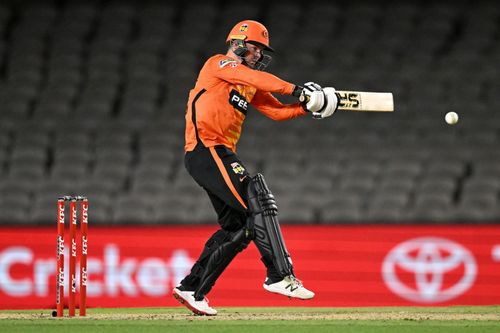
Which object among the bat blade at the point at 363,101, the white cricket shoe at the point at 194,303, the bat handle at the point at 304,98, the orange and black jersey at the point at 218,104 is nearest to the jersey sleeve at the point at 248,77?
the orange and black jersey at the point at 218,104

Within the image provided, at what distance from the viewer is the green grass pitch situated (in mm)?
5562

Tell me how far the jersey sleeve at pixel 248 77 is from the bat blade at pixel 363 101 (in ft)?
1.28

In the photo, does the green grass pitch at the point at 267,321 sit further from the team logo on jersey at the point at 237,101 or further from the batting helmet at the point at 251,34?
the batting helmet at the point at 251,34

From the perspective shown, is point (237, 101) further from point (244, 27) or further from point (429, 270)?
point (429, 270)

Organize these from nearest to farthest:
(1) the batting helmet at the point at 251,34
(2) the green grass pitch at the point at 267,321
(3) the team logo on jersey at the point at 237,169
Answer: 1. (2) the green grass pitch at the point at 267,321
2. (3) the team logo on jersey at the point at 237,169
3. (1) the batting helmet at the point at 251,34

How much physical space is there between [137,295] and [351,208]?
262 cm

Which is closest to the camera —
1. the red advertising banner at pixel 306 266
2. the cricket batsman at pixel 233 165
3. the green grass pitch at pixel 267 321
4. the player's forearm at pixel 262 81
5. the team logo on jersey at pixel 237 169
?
the green grass pitch at pixel 267 321

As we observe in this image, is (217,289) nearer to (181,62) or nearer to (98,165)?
(98,165)

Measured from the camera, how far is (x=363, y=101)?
625cm

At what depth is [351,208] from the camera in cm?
1009

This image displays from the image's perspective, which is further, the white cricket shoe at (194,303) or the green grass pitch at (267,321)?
the white cricket shoe at (194,303)

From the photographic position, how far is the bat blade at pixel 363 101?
620cm

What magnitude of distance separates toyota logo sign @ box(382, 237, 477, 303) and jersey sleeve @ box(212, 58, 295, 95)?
305 cm

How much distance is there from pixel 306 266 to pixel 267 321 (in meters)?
2.79
